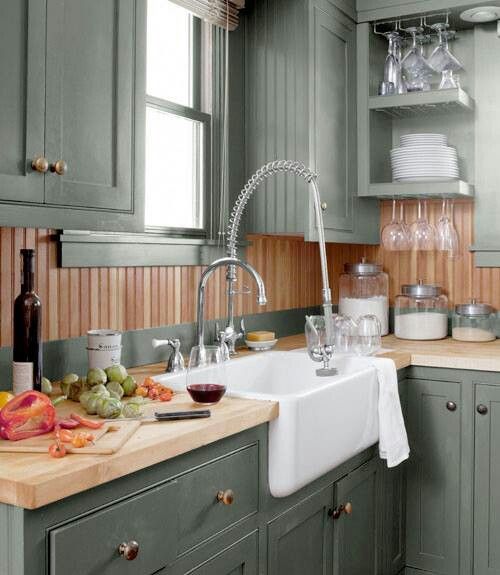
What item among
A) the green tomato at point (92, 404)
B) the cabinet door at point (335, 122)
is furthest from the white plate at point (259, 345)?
the green tomato at point (92, 404)

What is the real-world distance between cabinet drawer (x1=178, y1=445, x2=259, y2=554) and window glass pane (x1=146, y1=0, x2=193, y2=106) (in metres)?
1.39

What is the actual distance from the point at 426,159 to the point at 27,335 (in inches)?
80.0

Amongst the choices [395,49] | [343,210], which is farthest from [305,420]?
[395,49]

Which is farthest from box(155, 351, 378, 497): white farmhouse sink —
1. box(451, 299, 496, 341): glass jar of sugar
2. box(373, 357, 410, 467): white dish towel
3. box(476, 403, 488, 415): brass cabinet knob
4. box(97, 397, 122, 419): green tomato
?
box(451, 299, 496, 341): glass jar of sugar

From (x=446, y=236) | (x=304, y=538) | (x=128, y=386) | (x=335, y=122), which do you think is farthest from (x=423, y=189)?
(x=128, y=386)

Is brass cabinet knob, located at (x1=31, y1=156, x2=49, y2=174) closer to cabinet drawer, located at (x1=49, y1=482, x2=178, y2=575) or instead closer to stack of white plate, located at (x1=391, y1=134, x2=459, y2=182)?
cabinet drawer, located at (x1=49, y1=482, x2=178, y2=575)

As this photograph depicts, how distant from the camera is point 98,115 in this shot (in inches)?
68.6

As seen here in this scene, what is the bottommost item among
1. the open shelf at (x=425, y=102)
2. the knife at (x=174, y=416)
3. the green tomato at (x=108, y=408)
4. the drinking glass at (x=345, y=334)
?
the knife at (x=174, y=416)

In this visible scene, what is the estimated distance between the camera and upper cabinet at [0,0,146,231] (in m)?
1.53

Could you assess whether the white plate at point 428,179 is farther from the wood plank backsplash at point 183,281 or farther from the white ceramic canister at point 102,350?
the white ceramic canister at point 102,350

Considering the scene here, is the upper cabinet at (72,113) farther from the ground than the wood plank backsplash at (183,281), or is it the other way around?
the upper cabinet at (72,113)

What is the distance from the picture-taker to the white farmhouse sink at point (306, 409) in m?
1.85

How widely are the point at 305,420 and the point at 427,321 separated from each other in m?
1.52

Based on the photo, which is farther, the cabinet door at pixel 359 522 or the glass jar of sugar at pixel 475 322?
the glass jar of sugar at pixel 475 322
